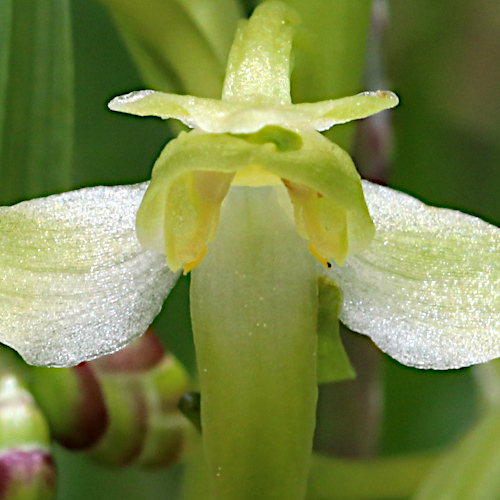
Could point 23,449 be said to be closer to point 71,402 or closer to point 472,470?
point 71,402

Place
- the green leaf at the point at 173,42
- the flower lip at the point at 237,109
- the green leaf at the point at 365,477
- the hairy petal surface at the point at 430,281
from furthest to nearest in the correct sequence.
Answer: the green leaf at the point at 365,477 < the green leaf at the point at 173,42 < the hairy petal surface at the point at 430,281 < the flower lip at the point at 237,109

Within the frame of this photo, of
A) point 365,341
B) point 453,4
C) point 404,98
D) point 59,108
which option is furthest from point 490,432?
point 453,4

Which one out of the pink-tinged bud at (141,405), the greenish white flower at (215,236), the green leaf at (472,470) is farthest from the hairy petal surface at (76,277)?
the green leaf at (472,470)

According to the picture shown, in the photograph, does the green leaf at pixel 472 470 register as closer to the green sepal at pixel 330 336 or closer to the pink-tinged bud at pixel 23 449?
the green sepal at pixel 330 336

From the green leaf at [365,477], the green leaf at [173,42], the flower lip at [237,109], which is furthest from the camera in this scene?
the green leaf at [365,477]

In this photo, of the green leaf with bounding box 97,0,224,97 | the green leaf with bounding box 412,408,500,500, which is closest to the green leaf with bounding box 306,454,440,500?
the green leaf with bounding box 412,408,500,500

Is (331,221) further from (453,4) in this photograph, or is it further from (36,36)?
(453,4)
